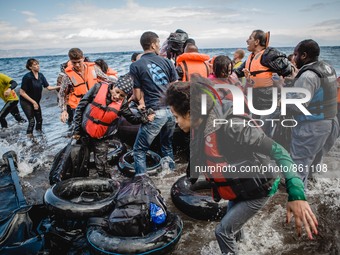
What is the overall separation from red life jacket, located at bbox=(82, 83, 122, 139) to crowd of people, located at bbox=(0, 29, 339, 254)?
15 millimetres

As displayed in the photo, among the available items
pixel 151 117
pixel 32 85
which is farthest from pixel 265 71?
pixel 32 85

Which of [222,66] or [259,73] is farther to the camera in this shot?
[259,73]

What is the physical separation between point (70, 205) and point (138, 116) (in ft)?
5.32

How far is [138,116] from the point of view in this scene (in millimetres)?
4285

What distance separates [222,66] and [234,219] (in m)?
3.04

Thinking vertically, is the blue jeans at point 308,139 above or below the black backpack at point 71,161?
above

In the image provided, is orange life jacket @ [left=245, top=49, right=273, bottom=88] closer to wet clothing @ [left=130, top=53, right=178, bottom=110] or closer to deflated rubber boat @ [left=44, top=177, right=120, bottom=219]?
wet clothing @ [left=130, top=53, right=178, bottom=110]

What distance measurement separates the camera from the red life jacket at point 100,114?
162 inches

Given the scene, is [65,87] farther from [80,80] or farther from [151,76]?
[151,76]

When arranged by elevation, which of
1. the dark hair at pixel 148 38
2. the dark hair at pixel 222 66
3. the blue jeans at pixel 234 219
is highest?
the dark hair at pixel 148 38

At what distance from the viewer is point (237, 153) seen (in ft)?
7.06

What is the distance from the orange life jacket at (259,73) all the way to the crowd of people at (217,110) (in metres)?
0.02

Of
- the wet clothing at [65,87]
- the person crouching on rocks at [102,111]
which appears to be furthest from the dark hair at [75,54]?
the person crouching on rocks at [102,111]

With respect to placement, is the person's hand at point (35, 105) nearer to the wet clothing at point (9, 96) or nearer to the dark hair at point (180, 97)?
the wet clothing at point (9, 96)
